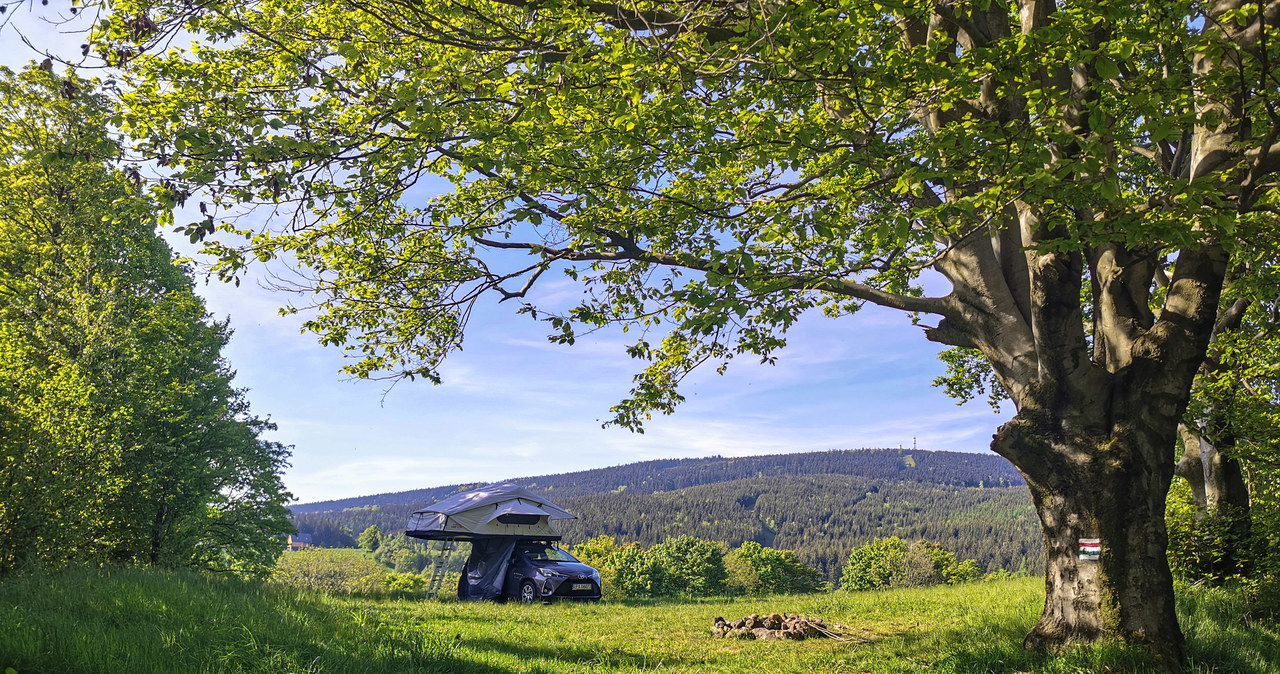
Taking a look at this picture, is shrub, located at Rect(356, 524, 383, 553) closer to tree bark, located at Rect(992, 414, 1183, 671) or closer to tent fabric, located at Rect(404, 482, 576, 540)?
tent fabric, located at Rect(404, 482, 576, 540)

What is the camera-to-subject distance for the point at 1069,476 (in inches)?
295

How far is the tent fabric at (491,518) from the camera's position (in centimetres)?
2141

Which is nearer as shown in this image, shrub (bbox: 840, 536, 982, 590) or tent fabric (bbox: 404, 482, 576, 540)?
tent fabric (bbox: 404, 482, 576, 540)

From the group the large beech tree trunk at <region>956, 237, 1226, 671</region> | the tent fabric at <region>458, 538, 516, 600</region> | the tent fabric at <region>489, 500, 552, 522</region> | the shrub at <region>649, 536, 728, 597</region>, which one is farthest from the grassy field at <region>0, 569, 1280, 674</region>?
the shrub at <region>649, 536, 728, 597</region>

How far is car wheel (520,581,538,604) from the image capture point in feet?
60.2

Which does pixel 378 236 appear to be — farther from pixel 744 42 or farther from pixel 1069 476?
pixel 1069 476

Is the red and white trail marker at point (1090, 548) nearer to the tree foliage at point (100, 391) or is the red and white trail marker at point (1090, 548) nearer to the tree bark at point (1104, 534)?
the tree bark at point (1104, 534)

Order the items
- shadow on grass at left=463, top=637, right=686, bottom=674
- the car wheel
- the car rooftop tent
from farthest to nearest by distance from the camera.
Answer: the car rooftop tent < the car wheel < shadow on grass at left=463, top=637, right=686, bottom=674

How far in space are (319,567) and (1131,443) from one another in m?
82.7

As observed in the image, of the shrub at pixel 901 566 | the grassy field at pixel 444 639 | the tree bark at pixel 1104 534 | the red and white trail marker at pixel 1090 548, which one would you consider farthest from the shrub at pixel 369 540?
the red and white trail marker at pixel 1090 548

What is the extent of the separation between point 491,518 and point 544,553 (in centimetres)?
225

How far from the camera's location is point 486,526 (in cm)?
2138

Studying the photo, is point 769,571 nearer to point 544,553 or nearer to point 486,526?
point 544,553

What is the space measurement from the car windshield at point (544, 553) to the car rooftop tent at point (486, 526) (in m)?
0.40
